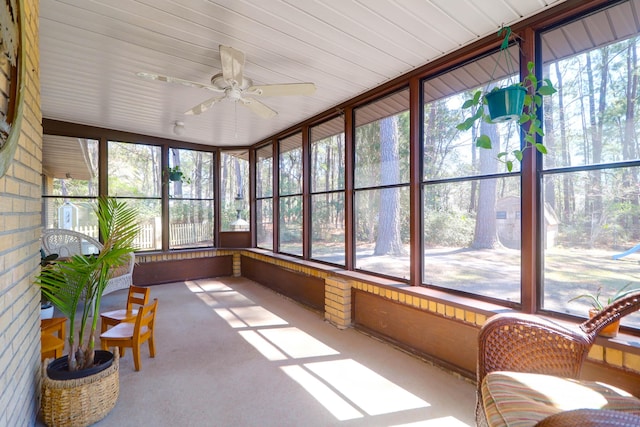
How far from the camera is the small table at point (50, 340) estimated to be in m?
2.35

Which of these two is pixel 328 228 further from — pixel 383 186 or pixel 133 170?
pixel 133 170

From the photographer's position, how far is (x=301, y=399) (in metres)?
2.30

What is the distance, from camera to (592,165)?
2094mm

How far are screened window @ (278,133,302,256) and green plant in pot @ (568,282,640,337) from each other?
12.2 feet

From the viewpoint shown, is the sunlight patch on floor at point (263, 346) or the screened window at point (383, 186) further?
the screened window at point (383, 186)

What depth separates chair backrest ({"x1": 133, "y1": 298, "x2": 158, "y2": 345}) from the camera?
2.64 meters

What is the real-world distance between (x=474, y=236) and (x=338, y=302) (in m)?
1.77

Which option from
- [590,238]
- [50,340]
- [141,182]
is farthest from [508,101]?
[141,182]

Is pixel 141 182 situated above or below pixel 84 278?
above

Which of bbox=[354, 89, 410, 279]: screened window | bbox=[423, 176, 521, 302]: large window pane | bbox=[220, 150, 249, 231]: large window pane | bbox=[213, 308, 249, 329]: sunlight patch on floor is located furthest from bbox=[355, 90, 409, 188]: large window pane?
bbox=[220, 150, 249, 231]: large window pane

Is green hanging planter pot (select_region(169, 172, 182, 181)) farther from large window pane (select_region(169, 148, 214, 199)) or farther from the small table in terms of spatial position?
the small table

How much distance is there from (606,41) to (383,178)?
2.10 m

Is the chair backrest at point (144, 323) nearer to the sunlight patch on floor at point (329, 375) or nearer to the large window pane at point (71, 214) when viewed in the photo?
the sunlight patch on floor at point (329, 375)

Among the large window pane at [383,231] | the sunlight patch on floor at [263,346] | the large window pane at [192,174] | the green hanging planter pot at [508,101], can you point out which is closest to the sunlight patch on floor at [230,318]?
the sunlight patch on floor at [263,346]
